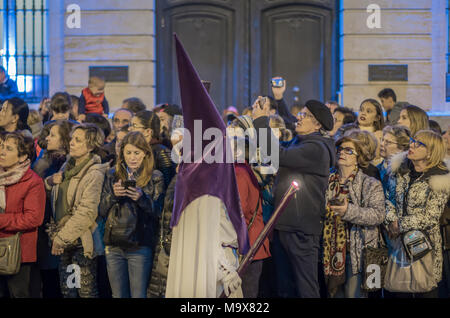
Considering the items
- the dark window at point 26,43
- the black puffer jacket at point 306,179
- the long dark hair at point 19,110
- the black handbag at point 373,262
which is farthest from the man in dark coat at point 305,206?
the dark window at point 26,43

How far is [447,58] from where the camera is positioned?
11.7 metres

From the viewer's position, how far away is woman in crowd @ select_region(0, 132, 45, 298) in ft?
20.3

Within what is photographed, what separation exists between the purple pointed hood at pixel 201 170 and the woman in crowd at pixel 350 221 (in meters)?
1.89

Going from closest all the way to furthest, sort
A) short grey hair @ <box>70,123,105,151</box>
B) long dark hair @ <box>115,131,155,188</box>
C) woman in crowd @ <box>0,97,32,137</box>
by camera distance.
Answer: long dark hair @ <box>115,131,155,188</box> → short grey hair @ <box>70,123,105,151</box> → woman in crowd @ <box>0,97,32,137</box>

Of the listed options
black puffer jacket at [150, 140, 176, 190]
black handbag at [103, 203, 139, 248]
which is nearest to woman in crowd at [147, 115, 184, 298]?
black handbag at [103, 203, 139, 248]

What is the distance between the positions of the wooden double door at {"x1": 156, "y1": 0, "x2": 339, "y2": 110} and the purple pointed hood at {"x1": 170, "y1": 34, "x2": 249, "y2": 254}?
770 cm

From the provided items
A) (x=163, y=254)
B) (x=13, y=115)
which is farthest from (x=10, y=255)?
(x=13, y=115)

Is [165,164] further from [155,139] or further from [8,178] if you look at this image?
[8,178]

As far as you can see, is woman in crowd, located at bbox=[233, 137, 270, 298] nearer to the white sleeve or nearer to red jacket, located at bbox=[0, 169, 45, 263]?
the white sleeve

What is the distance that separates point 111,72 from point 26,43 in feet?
5.38

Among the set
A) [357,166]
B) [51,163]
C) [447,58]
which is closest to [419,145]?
[357,166]
